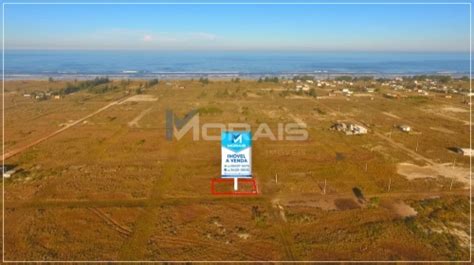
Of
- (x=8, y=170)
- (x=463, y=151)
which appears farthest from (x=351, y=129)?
(x=8, y=170)

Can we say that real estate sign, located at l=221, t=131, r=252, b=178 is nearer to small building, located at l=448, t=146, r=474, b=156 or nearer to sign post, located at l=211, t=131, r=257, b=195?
sign post, located at l=211, t=131, r=257, b=195

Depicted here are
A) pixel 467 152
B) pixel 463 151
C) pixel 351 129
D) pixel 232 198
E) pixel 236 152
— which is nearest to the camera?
pixel 236 152

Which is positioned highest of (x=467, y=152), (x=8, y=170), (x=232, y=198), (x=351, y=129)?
(x=351, y=129)

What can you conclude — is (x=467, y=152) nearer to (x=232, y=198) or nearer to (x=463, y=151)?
(x=463, y=151)

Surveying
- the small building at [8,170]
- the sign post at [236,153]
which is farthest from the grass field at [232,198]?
the sign post at [236,153]

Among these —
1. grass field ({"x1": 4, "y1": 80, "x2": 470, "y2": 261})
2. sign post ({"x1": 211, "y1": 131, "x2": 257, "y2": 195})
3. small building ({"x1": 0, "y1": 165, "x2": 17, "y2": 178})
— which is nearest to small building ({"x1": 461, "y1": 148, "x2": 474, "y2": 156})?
grass field ({"x1": 4, "y1": 80, "x2": 470, "y2": 261})

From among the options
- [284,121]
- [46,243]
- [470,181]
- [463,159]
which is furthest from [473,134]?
[46,243]

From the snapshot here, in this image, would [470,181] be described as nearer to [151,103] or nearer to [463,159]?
[463,159]
